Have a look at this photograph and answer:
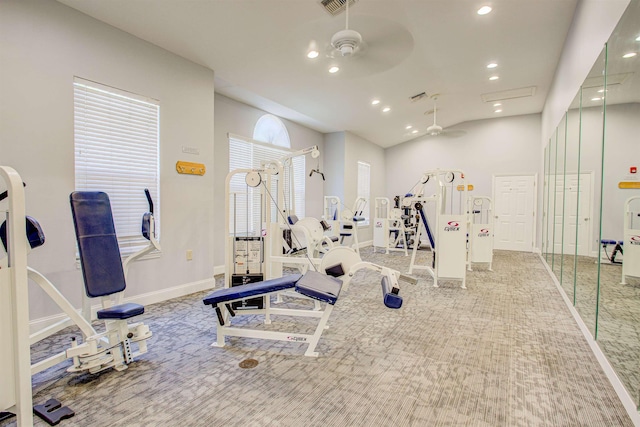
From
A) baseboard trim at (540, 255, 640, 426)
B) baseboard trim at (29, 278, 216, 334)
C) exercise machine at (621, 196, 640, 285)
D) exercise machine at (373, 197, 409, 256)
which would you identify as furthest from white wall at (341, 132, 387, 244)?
exercise machine at (621, 196, 640, 285)

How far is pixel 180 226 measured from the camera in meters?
3.88

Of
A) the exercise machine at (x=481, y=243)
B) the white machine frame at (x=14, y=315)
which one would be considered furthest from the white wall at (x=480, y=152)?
A: the white machine frame at (x=14, y=315)

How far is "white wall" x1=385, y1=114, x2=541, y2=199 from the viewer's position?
789 centimetres

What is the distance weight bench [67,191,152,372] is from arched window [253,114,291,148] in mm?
3786

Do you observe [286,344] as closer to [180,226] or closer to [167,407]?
[167,407]

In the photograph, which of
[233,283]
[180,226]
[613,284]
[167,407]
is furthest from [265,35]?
[613,284]

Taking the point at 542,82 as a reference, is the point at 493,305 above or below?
below

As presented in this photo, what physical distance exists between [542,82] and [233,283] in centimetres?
642

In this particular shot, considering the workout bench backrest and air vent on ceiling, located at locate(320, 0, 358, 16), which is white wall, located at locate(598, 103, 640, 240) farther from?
the workout bench backrest

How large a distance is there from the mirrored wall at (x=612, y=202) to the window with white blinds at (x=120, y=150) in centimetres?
422

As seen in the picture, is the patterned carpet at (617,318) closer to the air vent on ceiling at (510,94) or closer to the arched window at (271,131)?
the air vent on ceiling at (510,94)

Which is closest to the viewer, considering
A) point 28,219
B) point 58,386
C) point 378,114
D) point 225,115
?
point 28,219

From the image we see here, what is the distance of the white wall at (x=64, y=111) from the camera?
102 inches

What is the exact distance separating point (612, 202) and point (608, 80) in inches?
36.1
